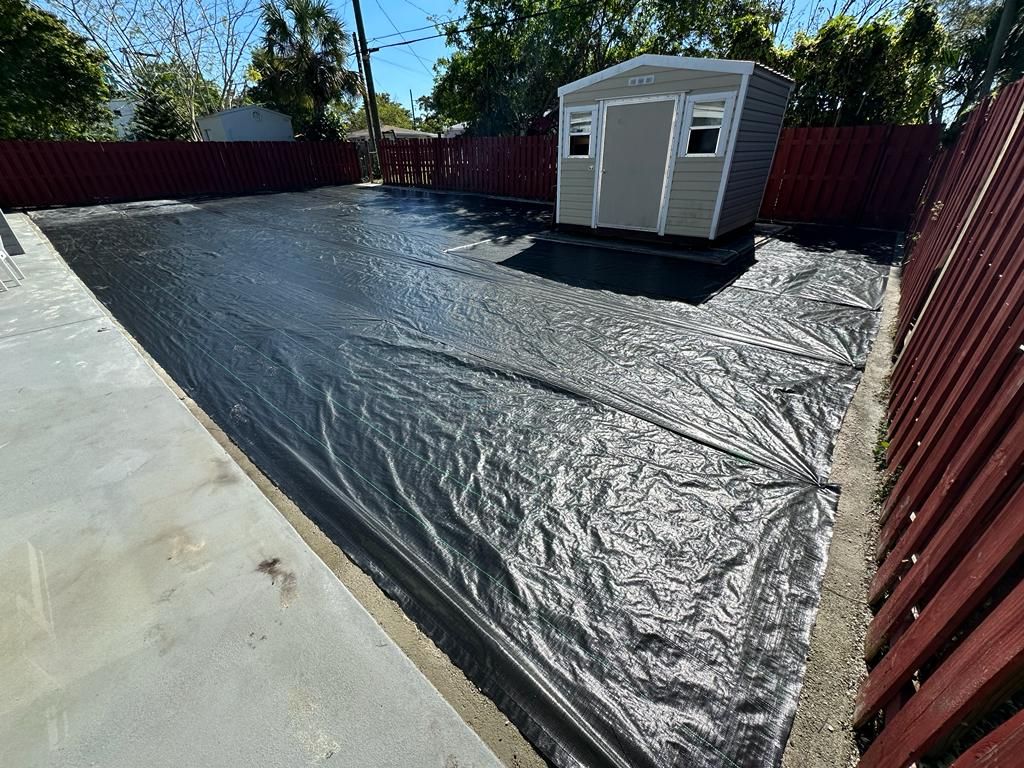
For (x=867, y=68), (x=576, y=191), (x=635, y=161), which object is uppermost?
(x=867, y=68)

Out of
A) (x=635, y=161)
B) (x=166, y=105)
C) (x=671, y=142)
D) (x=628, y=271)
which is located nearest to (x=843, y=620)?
(x=628, y=271)

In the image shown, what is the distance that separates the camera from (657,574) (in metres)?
1.60

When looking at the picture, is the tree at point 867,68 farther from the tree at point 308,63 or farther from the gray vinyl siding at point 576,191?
the tree at point 308,63

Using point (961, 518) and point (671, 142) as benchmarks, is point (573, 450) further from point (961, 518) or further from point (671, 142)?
point (671, 142)

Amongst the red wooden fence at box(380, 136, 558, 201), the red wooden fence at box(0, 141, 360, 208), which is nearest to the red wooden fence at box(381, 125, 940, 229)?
the red wooden fence at box(380, 136, 558, 201)

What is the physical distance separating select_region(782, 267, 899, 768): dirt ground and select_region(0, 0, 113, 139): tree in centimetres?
2193

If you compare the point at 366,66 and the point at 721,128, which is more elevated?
the point at 366,66

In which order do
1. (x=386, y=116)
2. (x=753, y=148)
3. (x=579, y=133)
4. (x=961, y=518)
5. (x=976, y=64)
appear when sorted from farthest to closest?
(x=386, y=116) → (x=976, y=64) → (x=579, y=133) → (x=753, y=148) → (x=961, y=518)

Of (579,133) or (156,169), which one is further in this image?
(156,169)

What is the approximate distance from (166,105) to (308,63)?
6339mm

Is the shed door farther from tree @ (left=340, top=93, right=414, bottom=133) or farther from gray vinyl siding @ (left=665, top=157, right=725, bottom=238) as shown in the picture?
tree @ (left=340, top=93, right=414, bottom=133)

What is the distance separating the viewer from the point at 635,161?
604 cm

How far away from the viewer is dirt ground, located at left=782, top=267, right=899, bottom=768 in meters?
1.15

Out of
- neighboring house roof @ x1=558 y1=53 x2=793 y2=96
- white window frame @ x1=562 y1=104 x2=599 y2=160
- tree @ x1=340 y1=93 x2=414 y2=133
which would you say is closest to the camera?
neighboring house roof @ x1=558 y1=53 x2=793 y2=96
